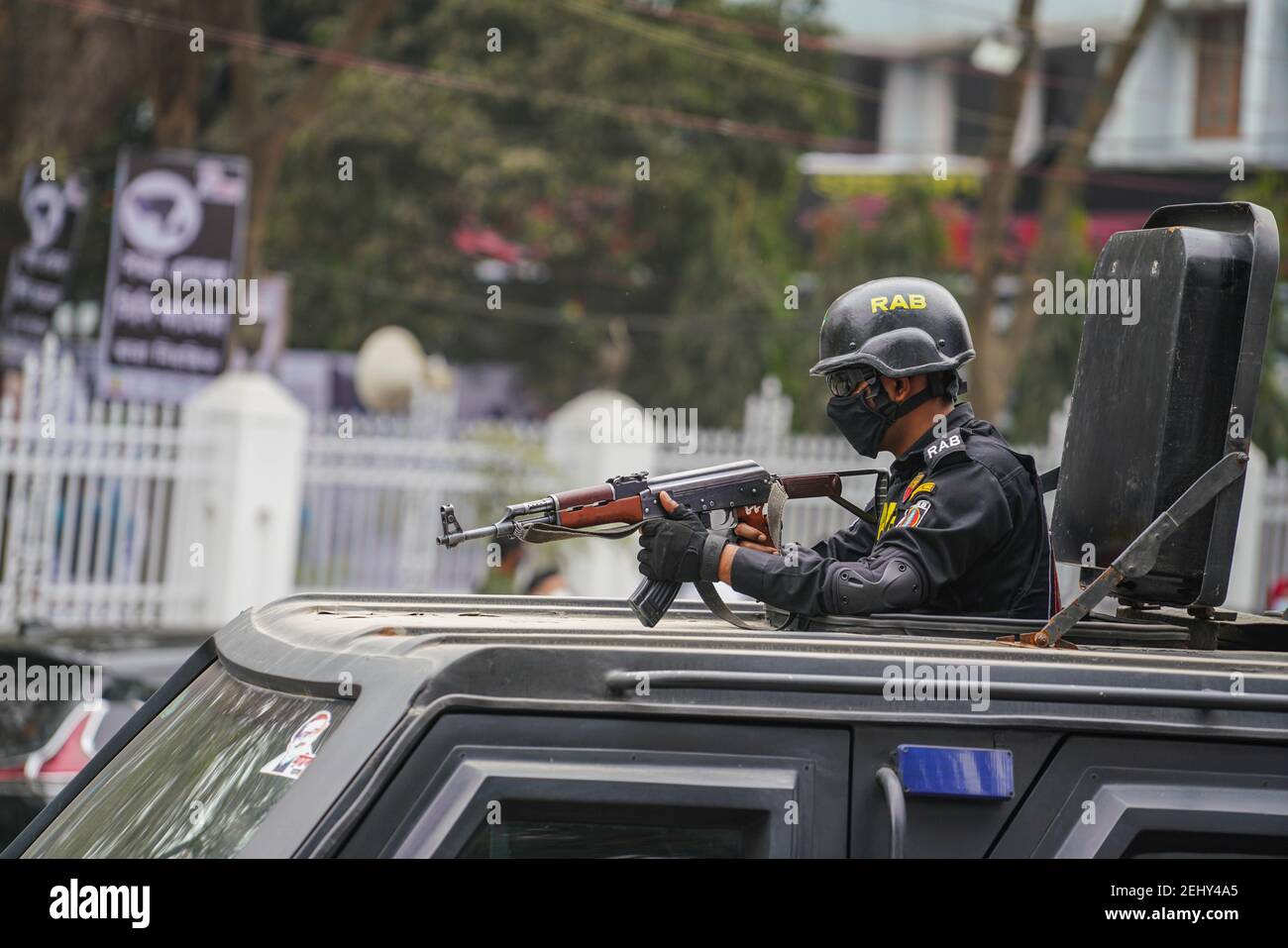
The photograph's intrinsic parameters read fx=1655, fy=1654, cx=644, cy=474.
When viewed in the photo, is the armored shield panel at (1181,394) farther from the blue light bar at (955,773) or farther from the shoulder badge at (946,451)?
the blue light bar at (955,773)

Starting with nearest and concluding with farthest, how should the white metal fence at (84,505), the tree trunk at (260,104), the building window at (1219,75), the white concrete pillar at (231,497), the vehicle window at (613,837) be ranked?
the vehicle window at (613,837)
the white metal fence at (84,505)
the white concrete pillar at (231,497)
the tree trunk at (260,104)
the building window at (1219,75)

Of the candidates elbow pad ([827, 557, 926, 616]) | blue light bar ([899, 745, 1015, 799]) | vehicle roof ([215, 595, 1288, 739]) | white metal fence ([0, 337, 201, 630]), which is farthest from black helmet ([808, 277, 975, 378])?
white metal fence ([0, 337, 201, 630])

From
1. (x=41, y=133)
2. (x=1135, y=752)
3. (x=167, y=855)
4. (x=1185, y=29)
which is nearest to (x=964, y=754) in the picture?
(x=1135, y=752)

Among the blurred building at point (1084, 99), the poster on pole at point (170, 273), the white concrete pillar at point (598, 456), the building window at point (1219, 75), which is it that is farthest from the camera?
the building window at point (1219, 75)

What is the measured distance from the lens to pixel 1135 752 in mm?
2012

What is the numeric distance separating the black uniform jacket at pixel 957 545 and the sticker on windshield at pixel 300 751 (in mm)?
807

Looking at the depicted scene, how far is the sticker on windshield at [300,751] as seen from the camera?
202cm

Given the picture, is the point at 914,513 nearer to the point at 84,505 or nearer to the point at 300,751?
the point at 300,751

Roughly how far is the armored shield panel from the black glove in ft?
2.05

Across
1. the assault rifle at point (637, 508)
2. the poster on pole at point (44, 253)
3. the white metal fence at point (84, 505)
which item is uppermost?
the poster on pole at point (44, 253)

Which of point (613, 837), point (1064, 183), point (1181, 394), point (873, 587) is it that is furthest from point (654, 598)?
point (1064, 183)

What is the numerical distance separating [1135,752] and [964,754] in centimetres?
23

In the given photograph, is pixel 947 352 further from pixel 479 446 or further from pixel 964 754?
pixel 479 446

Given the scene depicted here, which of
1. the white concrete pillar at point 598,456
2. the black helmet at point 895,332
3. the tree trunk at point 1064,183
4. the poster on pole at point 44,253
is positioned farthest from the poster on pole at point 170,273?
the black helmet at point 895,332
